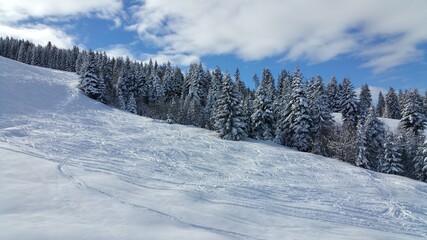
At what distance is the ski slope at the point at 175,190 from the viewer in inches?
464

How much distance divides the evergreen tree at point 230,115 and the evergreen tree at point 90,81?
26.9 m

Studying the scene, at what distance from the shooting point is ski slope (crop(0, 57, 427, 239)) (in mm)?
11781

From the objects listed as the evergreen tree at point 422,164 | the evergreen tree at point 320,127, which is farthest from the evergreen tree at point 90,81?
the evergreen tree at point 422,164

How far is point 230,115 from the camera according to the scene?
143ft

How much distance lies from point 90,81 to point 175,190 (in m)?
49.6

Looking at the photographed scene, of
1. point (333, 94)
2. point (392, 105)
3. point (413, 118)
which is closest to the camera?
point (413, 118)

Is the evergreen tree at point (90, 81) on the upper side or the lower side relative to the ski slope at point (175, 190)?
upper

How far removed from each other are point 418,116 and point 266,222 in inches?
2060

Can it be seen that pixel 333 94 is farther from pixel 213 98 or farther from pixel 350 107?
pixel 213 98

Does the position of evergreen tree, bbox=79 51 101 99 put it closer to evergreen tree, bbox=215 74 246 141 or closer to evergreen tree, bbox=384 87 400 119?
evergreen tree, bbox=215 74 246 141

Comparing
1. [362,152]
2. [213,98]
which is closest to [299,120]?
[362,152]

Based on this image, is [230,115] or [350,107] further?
[350,107]

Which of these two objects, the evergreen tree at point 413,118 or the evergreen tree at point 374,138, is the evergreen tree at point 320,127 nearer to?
the evergreen tree at point 374,138

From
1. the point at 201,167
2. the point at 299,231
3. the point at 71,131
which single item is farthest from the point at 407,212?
the point at 71,131
